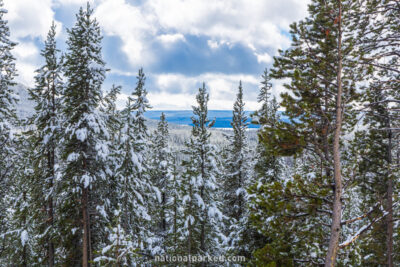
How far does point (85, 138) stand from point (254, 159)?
12.7 m

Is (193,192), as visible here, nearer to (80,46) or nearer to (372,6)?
(80,46)

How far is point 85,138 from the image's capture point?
38.1 ft

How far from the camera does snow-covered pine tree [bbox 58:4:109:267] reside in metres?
12.0

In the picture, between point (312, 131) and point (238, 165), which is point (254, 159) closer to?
point (238, 165)

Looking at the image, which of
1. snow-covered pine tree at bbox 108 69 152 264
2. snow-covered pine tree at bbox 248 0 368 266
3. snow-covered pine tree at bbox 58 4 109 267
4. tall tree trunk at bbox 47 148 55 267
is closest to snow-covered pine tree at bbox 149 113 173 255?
snow-covered pine tree at bbox 108 69 152 264

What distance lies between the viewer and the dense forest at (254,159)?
6789mm

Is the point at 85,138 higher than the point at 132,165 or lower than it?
higher

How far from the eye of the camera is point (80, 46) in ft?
41.2

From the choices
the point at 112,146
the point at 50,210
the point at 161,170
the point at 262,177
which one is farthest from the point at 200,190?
the point at 161,170

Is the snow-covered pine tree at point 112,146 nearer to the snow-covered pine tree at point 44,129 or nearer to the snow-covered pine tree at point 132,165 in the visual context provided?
the snow-covered pine tree at point 132,165

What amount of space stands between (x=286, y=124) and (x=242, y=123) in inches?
552

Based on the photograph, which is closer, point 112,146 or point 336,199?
point 336,199

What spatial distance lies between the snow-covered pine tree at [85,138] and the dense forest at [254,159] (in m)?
0.07

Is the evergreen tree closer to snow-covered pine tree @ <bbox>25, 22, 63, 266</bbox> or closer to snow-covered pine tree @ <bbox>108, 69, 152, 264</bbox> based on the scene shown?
snow-covered pine tree @ <bbox>25, 22, 63, 266</bbox>
